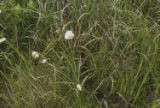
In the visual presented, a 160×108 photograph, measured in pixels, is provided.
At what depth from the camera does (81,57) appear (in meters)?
2.13

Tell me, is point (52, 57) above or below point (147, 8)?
below

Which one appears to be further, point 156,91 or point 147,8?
point 147,8

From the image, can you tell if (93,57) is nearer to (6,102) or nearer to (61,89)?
(61,89)

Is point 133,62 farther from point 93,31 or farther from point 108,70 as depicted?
point 93,31

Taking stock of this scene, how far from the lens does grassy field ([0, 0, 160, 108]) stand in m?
1.81

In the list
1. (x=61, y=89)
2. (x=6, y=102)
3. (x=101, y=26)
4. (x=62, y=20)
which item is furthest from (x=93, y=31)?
(x=6, y=102)

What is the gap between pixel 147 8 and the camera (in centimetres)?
254

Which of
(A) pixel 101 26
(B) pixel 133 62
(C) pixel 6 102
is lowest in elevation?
(C) pixel 6 102

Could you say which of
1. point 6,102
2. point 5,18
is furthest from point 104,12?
point 6,102

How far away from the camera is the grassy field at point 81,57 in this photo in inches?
71.3

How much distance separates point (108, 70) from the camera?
76.6 inches

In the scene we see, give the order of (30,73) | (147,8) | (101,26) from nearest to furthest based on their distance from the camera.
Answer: (30,73) < (101,26) < (147,8)

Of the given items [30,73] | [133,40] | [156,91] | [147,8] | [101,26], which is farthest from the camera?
[147,8]

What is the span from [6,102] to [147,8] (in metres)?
1.42
